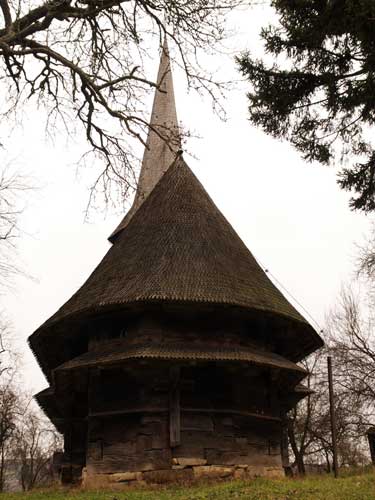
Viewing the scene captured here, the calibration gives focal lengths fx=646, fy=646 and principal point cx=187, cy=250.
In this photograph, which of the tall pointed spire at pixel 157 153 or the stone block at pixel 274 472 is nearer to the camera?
the stone block at pixel 274 472

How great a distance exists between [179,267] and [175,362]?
202cm

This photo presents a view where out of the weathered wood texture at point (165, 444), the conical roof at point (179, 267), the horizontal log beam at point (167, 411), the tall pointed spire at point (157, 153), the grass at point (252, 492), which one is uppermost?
the tall pointed spire at point (157, 153)

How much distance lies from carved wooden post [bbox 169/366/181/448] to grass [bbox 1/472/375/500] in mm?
895

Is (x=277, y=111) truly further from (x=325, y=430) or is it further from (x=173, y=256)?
(x=325, y=430)

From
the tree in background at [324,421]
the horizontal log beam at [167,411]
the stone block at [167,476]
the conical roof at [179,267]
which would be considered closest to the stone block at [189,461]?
the stone block at [167,476]

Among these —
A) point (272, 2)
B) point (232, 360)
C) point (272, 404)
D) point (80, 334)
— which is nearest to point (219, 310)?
point (232, 360)

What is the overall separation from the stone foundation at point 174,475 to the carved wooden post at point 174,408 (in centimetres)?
45

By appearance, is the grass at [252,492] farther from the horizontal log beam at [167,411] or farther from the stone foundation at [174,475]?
the horizontal log beam at [167,411]

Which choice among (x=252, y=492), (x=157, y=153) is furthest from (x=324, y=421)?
(x=252, y=492)

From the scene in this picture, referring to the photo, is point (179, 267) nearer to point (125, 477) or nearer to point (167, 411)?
point (167, 411)

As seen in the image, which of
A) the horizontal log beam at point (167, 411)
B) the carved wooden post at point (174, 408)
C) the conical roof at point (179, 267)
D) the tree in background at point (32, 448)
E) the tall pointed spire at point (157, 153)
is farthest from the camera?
the tree in background at point (32, 448)

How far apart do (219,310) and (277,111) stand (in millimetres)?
3887

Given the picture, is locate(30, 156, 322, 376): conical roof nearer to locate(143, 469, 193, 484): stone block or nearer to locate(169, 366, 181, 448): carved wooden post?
locate(169, 366, 181, 448): carved wooden post

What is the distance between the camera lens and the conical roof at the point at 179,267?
11742mm
